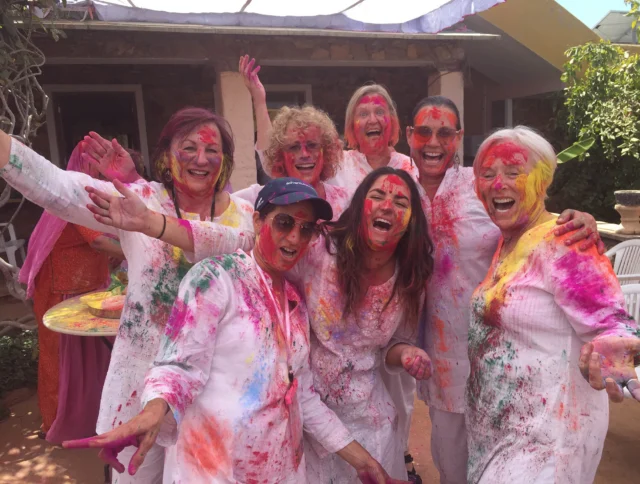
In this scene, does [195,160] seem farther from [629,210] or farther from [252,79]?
[629,210]

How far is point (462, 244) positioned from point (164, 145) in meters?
1.26

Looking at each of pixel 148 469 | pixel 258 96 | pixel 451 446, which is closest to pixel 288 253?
pixel 148 469

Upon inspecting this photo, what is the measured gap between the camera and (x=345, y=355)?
191 cm

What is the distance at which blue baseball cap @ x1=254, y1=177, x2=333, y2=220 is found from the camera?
1673mm

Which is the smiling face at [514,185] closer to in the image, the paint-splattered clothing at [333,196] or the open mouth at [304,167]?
the paint-splattered clothing at [333,196]

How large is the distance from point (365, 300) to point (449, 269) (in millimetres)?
479

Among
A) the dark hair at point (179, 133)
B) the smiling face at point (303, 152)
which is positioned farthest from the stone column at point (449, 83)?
the dark hair at point (179, 133)

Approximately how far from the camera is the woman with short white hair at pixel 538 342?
4.72 feet

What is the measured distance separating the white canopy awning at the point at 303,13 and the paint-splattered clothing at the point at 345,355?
3.64 metres

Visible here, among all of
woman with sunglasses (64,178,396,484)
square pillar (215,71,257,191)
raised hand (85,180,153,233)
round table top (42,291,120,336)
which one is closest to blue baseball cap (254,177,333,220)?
woman with sunglasses (64,178,396,484)

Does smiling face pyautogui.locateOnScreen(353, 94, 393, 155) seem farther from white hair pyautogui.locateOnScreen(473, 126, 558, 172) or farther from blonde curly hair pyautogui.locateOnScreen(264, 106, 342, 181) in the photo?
white hair pyautogui.locateOnScreen(473, 126, 558, 172)

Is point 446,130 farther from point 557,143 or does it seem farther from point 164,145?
point 557,143

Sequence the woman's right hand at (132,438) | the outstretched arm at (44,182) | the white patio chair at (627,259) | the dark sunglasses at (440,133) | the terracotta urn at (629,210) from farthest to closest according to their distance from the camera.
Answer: the terracotta urn at (629,210), the white patio chair at (627,259), the dark sunglasses at (440,133), the outstretched arm at (44,182), the woman's right hand at (132,438)

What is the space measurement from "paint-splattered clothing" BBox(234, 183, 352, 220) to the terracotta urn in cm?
484
